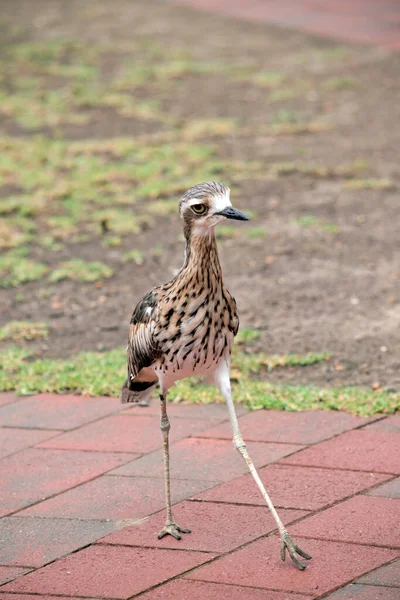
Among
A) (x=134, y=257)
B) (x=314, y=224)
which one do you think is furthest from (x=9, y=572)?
(x=314, y=224)

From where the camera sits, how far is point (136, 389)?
4762 mm

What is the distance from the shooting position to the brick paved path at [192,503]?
393 centimetres

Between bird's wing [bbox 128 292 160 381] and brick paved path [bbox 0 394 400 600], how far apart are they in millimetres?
690

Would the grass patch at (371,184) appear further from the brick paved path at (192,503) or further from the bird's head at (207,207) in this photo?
the bird's head at (207,207)

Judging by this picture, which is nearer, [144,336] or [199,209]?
[199,209]

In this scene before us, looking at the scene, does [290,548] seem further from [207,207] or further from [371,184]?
[371,184]

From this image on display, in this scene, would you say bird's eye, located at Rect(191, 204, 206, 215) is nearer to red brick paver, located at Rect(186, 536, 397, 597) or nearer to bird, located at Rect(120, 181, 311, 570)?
bird, located at Rect(120, 181, 311, 570)

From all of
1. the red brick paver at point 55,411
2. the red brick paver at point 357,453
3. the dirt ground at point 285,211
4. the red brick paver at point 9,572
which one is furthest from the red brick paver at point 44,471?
the dirt ground at point 285,211

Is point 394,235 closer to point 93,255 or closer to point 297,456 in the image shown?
point 93,255

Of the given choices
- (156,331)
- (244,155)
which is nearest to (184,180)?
(244,155)

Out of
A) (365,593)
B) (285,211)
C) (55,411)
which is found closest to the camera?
(365,593)

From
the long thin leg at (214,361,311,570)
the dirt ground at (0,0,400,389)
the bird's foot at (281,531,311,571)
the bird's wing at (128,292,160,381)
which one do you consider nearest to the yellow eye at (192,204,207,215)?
the bird's wing at (128,292,160,381)

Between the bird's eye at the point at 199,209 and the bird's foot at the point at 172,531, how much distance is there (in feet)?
4.45

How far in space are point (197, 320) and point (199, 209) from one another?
1.52 feet
